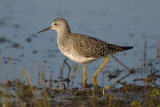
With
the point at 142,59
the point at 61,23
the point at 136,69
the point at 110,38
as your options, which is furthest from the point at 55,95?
the point at 110,38

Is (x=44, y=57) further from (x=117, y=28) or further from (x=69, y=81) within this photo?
(x=117, y=28)

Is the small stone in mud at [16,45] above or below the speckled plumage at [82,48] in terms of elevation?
above

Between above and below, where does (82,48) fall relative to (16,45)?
below

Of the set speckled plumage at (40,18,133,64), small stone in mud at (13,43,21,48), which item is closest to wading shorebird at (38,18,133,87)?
speckled plumage at (40,18,133,64)

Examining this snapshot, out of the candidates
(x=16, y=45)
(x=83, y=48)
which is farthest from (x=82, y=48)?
(x=16, y=45)

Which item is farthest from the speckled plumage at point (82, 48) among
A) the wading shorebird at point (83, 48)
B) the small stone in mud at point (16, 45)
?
the small stone in mud at point (16, 45)

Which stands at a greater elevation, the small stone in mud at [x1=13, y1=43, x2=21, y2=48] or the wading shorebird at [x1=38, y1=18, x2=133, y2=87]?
the small stone in mud at [x1=13, y1=43, x2=21, y2=48]

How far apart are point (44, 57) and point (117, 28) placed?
13.6 ft

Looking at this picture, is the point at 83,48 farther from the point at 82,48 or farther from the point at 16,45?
the point at 16,45

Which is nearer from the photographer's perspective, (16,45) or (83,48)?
(83,48)

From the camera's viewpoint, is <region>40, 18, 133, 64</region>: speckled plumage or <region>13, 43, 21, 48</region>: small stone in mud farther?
<region>13, 43, 21, 48</region>: small stone in mud

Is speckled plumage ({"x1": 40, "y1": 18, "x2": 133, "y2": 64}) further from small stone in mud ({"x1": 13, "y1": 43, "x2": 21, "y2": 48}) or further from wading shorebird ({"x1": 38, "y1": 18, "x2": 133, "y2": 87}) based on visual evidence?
small stone in mud ({"x1": 13, "y1": 43, "x2": 21, "y2": 48})

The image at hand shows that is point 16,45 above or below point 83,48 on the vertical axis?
above

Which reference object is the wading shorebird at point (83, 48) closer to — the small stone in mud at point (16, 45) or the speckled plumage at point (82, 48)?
the speckled plumage at point (82, 48)
